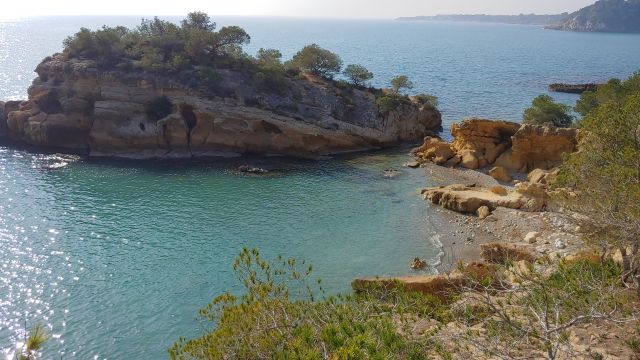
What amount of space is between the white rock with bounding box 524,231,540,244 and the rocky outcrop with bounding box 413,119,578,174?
44.8 feet

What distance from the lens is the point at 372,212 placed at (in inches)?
1508

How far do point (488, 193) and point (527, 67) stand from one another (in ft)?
341

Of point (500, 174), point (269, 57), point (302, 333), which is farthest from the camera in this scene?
point (269, 57)

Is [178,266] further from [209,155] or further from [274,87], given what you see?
[274,87]

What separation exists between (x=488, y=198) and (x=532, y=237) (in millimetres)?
7108

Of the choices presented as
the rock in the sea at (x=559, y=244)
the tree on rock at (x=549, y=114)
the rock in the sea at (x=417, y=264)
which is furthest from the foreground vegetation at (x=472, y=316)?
the tree on rock at (x=549, y=114)

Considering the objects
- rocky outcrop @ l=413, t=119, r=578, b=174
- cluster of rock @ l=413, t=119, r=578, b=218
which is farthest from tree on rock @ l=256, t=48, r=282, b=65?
rocky outcrop @ l=413, t=119, r=578, b=174

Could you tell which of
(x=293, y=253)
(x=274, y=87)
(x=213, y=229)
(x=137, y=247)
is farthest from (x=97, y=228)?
(x=274, y=87)

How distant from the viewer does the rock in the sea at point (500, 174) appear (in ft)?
148

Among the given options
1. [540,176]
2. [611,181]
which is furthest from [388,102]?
[611,181]

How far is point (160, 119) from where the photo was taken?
51969 millimetres

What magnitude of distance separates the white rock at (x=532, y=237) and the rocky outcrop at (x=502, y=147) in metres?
13.7

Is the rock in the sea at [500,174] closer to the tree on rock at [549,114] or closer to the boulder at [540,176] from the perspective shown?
the boulder at [540,176]

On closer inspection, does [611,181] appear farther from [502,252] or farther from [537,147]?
[537,147]
